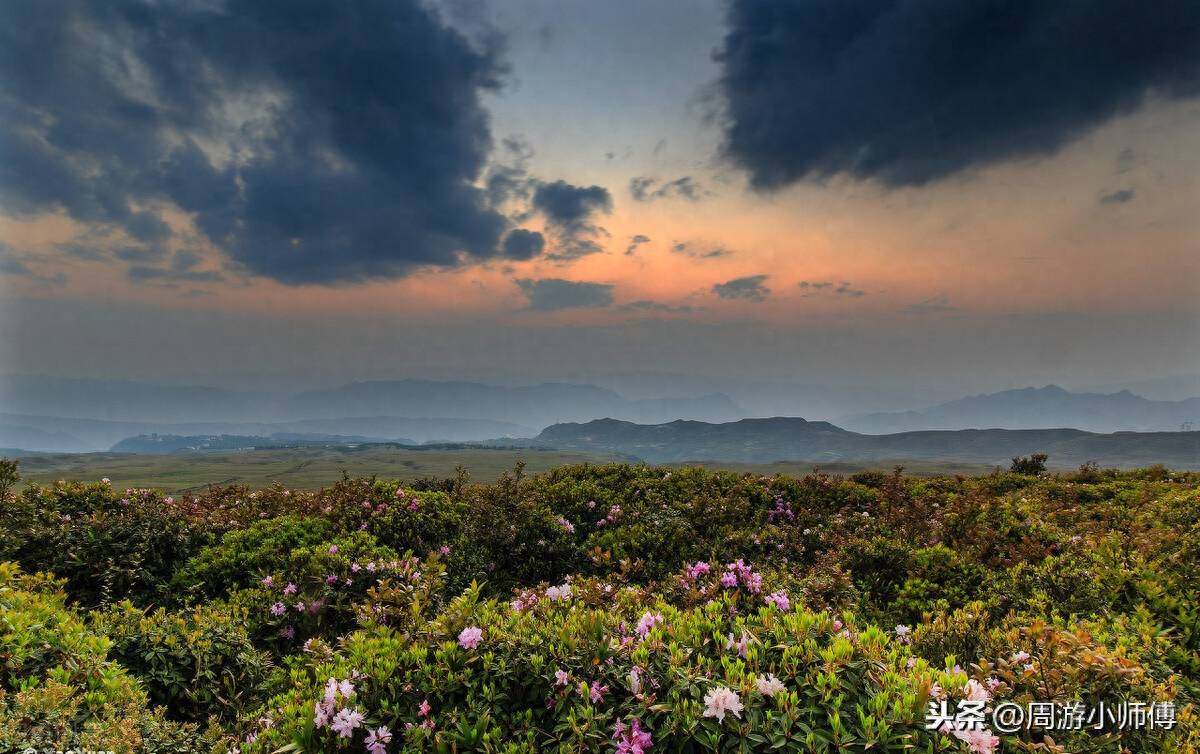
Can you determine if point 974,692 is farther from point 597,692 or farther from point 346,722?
point 346,722

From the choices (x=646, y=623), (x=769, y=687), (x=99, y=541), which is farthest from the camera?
(x=99, y=541)

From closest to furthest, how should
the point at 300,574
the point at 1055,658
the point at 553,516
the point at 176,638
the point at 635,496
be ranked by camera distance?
the point at 1055,658, the point at 176,638, the point at 300,574, the point at 553,516, the point at 635,496

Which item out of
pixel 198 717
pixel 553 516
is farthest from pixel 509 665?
pixel 553 516

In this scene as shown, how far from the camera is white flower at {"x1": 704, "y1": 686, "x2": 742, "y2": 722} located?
10.8 ft

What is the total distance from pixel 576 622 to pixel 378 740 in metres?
1.59

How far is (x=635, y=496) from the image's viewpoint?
11.2 m

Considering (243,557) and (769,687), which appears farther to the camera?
(243,557)

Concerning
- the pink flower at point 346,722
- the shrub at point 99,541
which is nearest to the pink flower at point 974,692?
the pink flower at point 346,722

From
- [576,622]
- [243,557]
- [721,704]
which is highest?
[576,622]

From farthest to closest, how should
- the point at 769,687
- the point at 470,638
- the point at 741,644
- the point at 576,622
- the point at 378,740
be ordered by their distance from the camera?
the point at 576,622, the point at 470,638, the point at 741,644, the point at 378,740, the point at 769,687

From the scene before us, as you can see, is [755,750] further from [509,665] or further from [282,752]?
[282,752]

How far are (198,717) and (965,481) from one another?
17.3 m

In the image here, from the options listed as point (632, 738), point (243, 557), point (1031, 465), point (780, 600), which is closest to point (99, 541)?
point (243, 557)

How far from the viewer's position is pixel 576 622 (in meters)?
4.30
